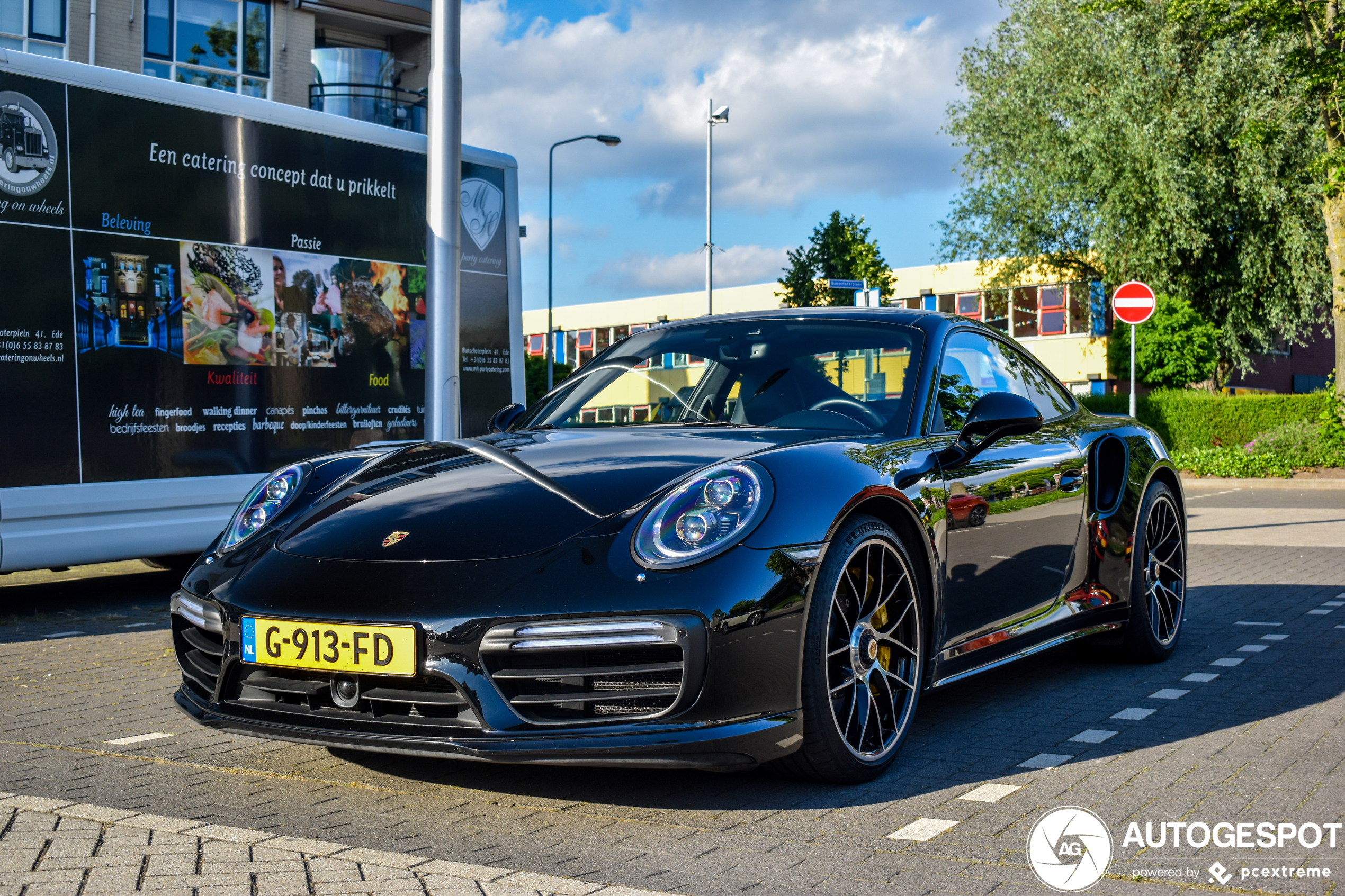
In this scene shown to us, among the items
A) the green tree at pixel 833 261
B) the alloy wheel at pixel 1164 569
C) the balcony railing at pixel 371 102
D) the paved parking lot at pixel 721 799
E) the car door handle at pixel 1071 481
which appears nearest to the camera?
the paved parking lot at pixel 721 799

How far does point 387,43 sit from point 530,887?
83.7ft

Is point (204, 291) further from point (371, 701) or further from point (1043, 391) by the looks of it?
point (371, 701)

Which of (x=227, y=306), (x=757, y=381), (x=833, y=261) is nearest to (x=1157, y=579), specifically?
(x=757, y=381)

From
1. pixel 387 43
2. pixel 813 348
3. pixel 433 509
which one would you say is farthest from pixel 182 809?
pixel 387 43

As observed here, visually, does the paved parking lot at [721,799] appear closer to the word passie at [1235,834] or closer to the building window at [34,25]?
the word passie at [1235,834]

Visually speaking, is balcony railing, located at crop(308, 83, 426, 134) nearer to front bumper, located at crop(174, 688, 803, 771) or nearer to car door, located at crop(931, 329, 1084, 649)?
car door, located at crop(931, 329, 1084, 649)

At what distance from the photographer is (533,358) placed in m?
51.2

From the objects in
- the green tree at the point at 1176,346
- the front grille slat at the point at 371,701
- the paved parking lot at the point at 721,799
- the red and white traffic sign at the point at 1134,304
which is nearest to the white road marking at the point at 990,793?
the paved parking lot at the point at 721,799

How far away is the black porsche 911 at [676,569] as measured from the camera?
10.1 ft

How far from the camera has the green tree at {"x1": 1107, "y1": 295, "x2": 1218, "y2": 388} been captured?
28.1 meters

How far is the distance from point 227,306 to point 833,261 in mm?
30703

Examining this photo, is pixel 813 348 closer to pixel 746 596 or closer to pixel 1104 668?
pixel 746 596

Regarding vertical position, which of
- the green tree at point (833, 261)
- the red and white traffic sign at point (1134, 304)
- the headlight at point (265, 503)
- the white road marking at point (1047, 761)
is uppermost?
the green tree at point (833, 261)

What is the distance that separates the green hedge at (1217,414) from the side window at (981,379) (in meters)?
17.5
